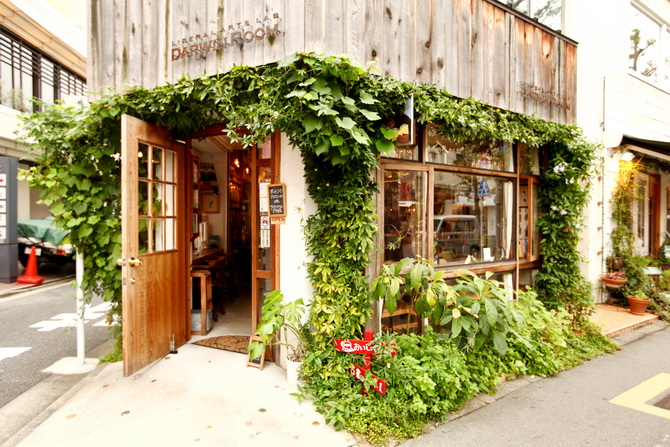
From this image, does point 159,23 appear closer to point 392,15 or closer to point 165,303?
point 392,15

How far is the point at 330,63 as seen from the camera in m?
3.12

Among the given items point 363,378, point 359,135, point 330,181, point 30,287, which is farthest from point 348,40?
point 30,287

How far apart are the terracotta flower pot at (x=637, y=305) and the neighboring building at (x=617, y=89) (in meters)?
0.69

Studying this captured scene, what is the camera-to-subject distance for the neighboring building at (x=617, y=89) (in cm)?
677

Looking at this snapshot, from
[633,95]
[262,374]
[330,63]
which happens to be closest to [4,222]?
[262,374]

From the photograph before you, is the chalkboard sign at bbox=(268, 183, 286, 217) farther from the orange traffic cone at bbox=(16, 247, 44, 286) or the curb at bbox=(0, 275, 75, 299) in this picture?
the orange traffic cone at bbox=(16, 247, 44, 286)

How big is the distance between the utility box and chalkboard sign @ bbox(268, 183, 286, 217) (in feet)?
32.2

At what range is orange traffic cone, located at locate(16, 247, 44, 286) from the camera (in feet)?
31.9

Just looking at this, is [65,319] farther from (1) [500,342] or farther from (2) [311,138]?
(1) [500,342]

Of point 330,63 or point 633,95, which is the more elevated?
point 633,95

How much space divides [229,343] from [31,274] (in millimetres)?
8662

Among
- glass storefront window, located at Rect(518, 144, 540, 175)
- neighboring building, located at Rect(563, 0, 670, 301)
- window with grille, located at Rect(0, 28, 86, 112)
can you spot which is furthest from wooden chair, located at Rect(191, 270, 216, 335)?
window with grille, located at Rect(0, 28, 86, 112)

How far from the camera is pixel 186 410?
10.7 feet

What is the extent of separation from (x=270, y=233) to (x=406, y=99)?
211 centimetres
